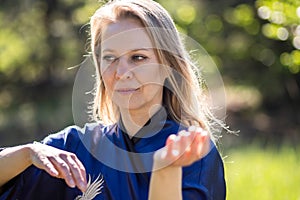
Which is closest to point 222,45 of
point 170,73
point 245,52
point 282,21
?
point 245,52

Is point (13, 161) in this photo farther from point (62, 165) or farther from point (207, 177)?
point (207, 177)

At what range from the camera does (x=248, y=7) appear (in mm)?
9914

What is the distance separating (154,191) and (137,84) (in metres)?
0.62

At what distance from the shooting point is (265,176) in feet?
18.5

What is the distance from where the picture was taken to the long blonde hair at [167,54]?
2730 mm

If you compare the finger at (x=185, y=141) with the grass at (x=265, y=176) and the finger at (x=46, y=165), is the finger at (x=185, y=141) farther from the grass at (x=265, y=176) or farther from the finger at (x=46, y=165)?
the grass at (x=265, y=176)

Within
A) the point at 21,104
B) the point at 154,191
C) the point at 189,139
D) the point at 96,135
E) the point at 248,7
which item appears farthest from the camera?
the point at 21,104

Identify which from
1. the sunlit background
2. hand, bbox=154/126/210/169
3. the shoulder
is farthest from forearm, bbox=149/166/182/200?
the sunlit background

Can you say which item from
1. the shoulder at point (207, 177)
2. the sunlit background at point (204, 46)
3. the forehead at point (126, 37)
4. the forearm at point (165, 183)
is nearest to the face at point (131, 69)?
the forehead at point (126, 37)

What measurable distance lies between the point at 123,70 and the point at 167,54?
0.22 m

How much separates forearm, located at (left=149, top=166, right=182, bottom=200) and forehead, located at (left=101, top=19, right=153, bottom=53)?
690 millimetres

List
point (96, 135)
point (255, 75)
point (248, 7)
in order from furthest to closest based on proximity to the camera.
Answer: point (255, 75)
point (248, 7)
point (96, 135)

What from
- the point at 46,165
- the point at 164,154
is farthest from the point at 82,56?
the point at 164,154

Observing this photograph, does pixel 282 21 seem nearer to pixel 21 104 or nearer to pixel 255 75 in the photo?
pixel 255 75
